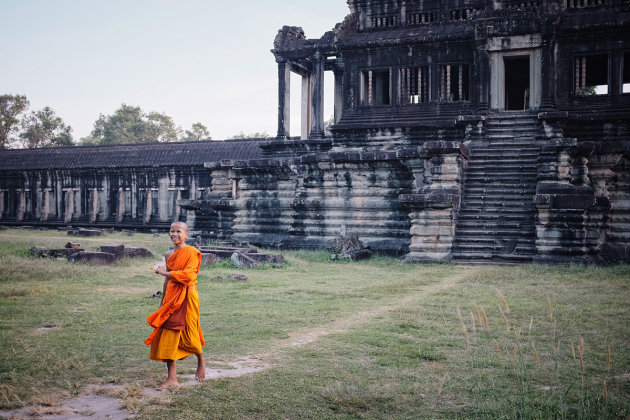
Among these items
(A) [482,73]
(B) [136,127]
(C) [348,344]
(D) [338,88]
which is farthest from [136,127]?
(C) [348,344]

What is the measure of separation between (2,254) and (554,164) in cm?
1347

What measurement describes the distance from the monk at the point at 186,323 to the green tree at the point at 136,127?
2113 inches

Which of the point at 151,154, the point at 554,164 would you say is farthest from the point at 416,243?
the point at 151,154

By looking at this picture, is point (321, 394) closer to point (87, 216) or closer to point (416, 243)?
point (416, 243)

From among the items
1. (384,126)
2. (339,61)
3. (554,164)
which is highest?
(339,61)

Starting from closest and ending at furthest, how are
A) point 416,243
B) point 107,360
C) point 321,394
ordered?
point 321,394, point 107,360, point 416,243

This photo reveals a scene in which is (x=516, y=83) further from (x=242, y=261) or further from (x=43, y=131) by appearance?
(x=43, y=131)

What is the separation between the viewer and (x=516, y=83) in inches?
950

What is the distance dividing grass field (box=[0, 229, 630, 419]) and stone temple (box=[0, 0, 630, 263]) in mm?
2473

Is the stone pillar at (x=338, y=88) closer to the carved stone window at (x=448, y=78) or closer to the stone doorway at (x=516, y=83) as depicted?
the carved stone window at (x=448, y=78)

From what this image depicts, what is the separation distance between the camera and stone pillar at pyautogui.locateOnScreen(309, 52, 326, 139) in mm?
23359

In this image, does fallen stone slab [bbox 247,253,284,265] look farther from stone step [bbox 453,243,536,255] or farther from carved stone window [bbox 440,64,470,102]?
carved stone window [bbox 440,64,470,102]

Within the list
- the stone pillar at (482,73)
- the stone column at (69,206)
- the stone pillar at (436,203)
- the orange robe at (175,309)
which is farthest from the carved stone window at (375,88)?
the stone column at (69,206)

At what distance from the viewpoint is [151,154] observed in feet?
105
